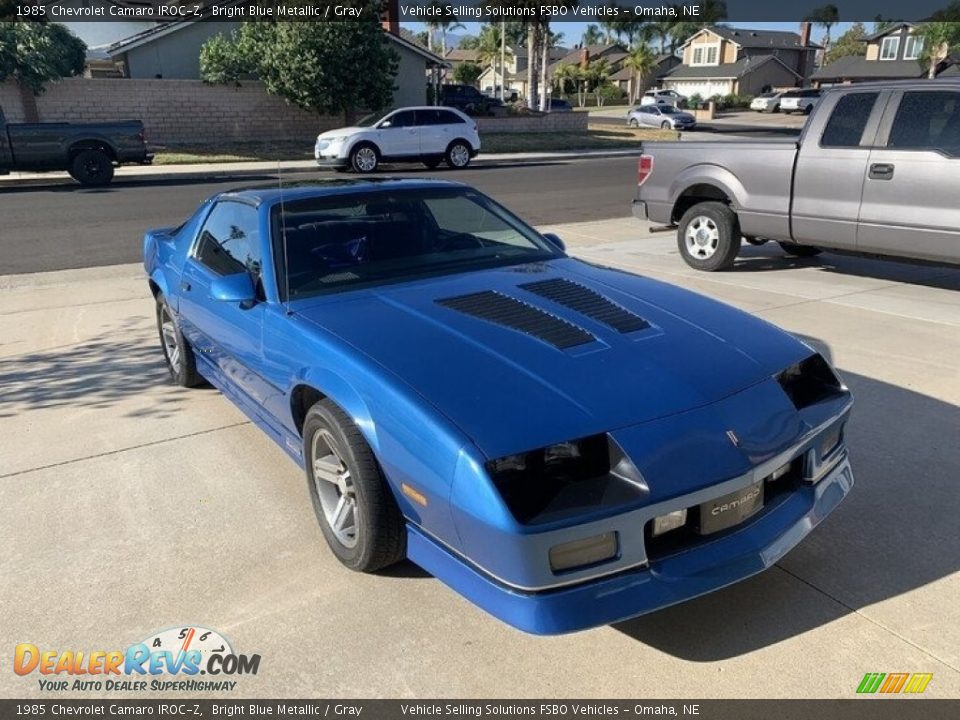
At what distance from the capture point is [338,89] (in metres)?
27.1

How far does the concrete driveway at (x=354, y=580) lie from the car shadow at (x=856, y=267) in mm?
3069

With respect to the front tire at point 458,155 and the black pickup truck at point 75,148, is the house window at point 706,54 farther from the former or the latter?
the black pickup truck at point 75,148

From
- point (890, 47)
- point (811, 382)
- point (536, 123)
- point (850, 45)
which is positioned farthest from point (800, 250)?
point (850, 45)

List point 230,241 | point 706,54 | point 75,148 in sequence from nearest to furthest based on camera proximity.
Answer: point 230,241
point 75,148
point 706,54

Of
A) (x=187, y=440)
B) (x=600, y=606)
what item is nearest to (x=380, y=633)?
(x=600, y=606)

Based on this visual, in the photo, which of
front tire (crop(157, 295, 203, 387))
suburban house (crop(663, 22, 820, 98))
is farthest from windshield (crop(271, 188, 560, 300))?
suburban house (crop(663, 22, 820, 98))

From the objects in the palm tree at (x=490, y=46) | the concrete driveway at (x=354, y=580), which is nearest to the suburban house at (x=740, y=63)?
the palm tree at (x=490, y=46)

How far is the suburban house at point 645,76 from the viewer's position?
84750mm

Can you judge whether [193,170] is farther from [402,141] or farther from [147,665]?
[147,665]

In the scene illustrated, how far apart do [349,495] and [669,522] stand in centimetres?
123

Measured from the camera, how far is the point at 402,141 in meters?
21.1

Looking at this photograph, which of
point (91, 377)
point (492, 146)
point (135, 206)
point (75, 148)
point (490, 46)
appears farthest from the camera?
point (490, 46)

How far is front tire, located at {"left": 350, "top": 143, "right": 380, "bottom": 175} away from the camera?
20.5 m

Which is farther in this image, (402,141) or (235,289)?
(402,141)
